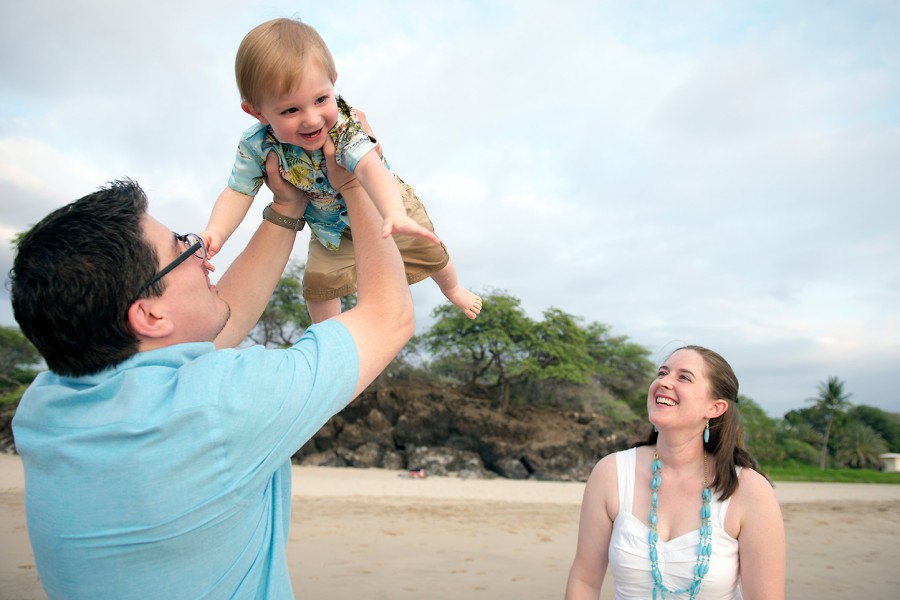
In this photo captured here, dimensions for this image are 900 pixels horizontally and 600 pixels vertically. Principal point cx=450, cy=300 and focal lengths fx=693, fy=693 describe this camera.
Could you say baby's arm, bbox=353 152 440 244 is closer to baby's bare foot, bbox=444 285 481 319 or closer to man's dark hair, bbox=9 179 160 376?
man's dark hair, bbox=9 179 160 376

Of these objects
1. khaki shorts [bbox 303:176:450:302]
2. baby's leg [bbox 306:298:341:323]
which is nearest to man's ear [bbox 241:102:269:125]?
khaki shorts [bbox 303:176:450:302]

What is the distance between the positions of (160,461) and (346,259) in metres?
1.61

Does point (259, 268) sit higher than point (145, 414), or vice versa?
point (259, 268)

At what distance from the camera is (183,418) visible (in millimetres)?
1425

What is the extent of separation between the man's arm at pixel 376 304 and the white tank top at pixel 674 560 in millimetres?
1742

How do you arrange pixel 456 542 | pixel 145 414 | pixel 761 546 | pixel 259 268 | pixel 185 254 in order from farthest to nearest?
pixel 456 542, pixel 761 546, pixel 259 268, pixel 185 254, pixel 145 414

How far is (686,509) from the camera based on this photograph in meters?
3.11

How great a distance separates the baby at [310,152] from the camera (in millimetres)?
2357

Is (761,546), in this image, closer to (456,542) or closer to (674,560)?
(674,560)

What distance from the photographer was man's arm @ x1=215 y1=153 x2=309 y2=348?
7.93 ft

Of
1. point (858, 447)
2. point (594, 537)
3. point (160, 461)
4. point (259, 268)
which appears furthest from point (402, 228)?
point (858, 447)

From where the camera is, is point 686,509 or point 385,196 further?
point 686,509

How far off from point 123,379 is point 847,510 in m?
20.3

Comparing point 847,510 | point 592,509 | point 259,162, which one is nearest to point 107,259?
point 259,162
